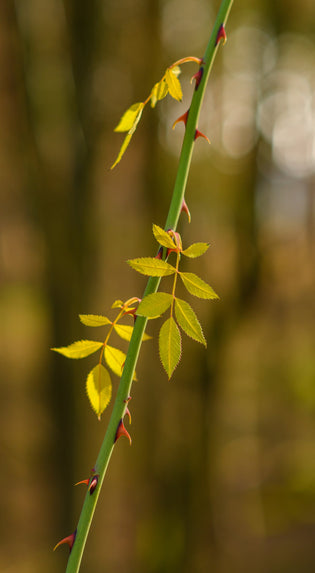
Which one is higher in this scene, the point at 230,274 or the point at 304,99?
the point at 304,99

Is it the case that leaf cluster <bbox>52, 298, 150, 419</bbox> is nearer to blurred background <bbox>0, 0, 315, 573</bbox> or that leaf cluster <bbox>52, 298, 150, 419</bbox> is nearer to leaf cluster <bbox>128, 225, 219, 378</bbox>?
leaf cluster <bbox>128, 225, 219, 378</bbox>

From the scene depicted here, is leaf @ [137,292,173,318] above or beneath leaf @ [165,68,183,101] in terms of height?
beneath

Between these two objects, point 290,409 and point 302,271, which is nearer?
point 302,271

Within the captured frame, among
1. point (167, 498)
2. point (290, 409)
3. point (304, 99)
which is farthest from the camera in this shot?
point (290, 409)

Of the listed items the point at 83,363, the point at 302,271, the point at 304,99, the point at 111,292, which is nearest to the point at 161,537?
the point at 83,363

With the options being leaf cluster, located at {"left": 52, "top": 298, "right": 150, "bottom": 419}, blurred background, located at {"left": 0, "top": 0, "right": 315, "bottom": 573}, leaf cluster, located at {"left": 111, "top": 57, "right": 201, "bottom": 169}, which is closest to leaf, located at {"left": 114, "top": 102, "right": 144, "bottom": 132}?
leaf cluster, located at {"left": 111, "top": 57, "right": 201, "bottom": 169}

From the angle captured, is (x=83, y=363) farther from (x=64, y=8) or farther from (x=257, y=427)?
(x=257, y=427)
